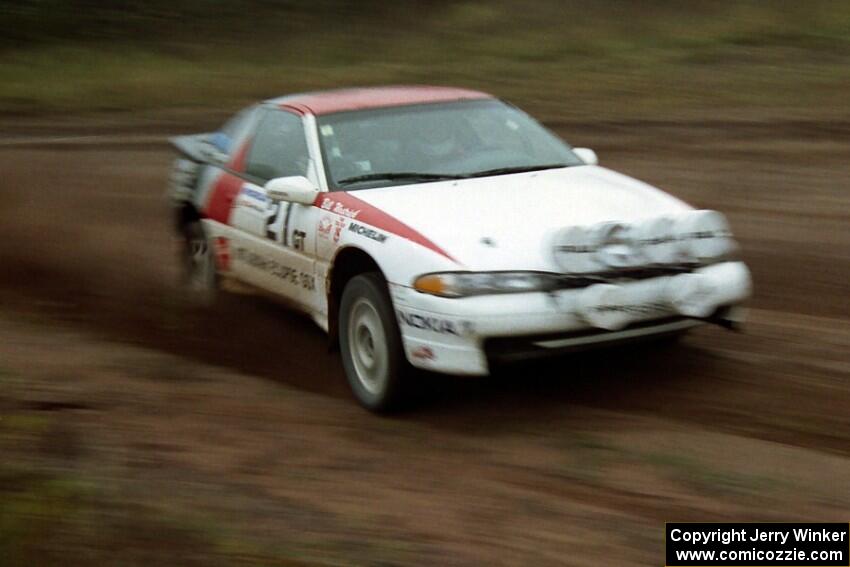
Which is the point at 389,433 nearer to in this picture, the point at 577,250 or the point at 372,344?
the point at 372,344

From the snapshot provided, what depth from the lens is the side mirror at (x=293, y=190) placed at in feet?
22.1

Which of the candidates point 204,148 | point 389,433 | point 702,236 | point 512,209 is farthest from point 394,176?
point 204,148

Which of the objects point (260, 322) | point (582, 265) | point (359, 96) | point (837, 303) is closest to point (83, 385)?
point (260, 322)

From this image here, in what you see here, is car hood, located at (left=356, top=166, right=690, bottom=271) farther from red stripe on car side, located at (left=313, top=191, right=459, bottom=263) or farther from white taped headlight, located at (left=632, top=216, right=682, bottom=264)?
white taped headlight, located at (left=632, top=216, right=682, bottom=264)

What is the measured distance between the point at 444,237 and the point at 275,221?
63.2 inches

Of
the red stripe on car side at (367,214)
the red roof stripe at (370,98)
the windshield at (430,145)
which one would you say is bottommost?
the red stripe on car side at (367,214)

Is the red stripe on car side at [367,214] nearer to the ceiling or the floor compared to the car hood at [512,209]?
nearer to the floor

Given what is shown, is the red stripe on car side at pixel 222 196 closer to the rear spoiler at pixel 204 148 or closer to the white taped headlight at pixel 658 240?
the rear spoiler at pixel 204 148

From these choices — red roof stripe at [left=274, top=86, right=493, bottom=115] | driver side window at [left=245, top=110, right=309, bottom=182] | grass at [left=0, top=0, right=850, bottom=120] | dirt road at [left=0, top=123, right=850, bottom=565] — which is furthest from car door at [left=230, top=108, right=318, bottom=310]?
grass at [left=0, top=0, right=850, bottom=120]

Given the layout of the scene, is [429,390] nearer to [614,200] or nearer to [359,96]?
[614,200]

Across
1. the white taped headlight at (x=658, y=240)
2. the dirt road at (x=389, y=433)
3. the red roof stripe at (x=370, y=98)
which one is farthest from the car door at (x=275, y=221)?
the white taped headlight at (x=658, y=240)

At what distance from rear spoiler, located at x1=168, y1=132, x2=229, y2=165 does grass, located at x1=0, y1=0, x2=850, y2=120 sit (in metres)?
7.83

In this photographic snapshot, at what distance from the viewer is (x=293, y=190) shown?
22.2 ft

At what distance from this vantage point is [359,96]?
25.3ft
